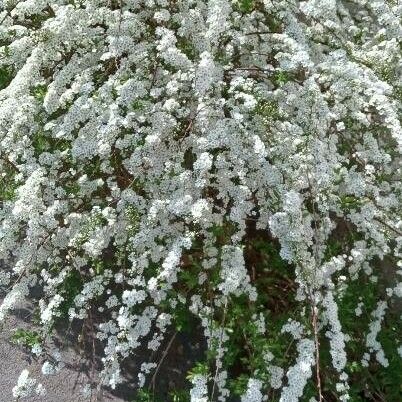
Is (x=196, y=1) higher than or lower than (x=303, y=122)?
higher

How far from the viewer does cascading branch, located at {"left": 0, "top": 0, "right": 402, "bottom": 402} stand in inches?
102

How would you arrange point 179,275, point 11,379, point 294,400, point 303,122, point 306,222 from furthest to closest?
point 11,379 → point 179,275 → point 303,122 → point 306,222 → point 294,400

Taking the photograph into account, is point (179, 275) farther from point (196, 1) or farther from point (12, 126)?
point (196, 1)

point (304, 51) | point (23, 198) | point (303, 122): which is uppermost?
point (304, 51)

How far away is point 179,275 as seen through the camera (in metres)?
3.05

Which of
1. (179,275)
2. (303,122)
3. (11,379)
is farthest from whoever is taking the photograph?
(11,379)

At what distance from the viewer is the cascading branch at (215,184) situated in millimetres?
2602

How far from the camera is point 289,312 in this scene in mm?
2895

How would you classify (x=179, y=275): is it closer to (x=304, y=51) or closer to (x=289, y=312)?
(x=289, y=312)

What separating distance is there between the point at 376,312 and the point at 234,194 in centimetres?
115

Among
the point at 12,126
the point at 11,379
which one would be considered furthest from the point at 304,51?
the point at 11,379

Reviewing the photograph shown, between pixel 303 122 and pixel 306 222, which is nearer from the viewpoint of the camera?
pixel 306 222

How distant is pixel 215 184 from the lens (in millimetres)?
2697

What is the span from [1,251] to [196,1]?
5.65 feet
